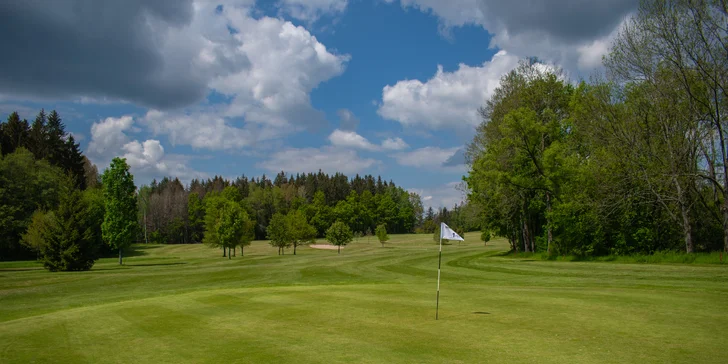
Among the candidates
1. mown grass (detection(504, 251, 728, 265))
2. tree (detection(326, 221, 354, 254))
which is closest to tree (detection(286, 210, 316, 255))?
tree (detection(326, 221, 354, 254))

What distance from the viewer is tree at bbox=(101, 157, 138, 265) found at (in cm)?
4712

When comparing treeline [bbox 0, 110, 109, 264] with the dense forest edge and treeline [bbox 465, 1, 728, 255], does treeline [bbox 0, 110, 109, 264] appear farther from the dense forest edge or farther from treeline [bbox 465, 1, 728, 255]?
treeline [bbox 465, 1, 728, 255]

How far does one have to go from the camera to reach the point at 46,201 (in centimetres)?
6669

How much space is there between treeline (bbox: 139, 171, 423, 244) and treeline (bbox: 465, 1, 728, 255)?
7902 cm

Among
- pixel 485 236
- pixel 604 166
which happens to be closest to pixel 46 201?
pixel 485 236

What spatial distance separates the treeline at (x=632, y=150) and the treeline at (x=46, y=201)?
122 feet

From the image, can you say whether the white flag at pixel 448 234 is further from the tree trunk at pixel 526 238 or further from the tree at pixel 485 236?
the tree at pixel 485 236

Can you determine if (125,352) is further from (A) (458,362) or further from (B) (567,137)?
(B) (567,137)

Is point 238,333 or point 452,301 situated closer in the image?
point 238,333

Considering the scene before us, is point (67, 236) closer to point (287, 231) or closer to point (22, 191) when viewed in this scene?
point (287, 231)

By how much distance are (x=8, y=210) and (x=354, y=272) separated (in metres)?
52.8

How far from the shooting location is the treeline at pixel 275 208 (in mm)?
127438

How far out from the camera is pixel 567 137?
4216 centimetres

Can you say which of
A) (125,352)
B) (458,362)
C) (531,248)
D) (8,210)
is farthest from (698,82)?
(8,210)
